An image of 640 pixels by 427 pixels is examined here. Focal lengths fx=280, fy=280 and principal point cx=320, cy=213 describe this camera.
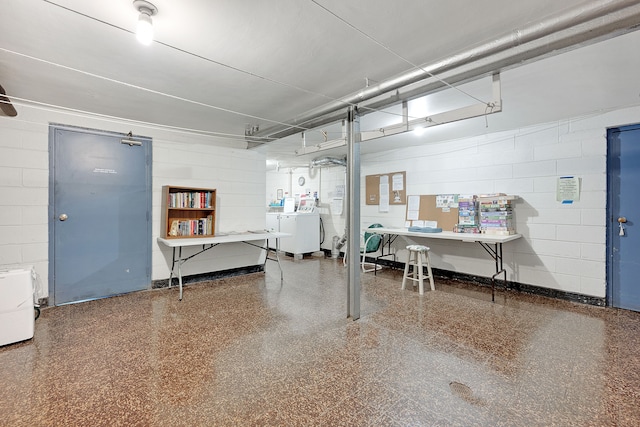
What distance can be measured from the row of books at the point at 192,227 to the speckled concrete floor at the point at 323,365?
96cm

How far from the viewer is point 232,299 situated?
11.8ft

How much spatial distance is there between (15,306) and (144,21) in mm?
2614

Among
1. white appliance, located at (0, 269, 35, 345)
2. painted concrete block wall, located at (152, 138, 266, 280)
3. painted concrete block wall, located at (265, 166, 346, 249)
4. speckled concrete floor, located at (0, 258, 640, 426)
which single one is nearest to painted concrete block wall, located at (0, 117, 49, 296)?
speckled concrete floor, located at (0, 258, 640, 426)

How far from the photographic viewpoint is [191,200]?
4.13 metres

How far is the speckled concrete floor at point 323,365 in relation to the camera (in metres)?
1.62

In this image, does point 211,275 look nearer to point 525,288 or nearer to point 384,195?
point 384,195

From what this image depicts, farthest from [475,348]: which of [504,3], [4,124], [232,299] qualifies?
[4,124]

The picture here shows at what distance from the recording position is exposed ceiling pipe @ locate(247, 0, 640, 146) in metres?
1.48

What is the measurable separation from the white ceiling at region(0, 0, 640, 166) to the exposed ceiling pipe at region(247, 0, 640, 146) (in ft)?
0.30

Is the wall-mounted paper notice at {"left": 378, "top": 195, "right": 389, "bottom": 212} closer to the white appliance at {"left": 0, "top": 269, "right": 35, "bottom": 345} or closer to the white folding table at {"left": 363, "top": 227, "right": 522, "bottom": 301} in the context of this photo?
the white folding table at {"left": 363, "top": 227, "right": 522, "bottom": 301}

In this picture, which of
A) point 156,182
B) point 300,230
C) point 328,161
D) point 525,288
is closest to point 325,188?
point 328,161

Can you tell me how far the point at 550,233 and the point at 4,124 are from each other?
21.7 feet

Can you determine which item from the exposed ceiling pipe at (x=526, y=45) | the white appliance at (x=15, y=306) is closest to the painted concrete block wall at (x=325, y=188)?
the exposed ceiling pipe at (x=526, y=45)

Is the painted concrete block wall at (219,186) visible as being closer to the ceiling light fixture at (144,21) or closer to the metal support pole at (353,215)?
the metal support pole at (353,215)
